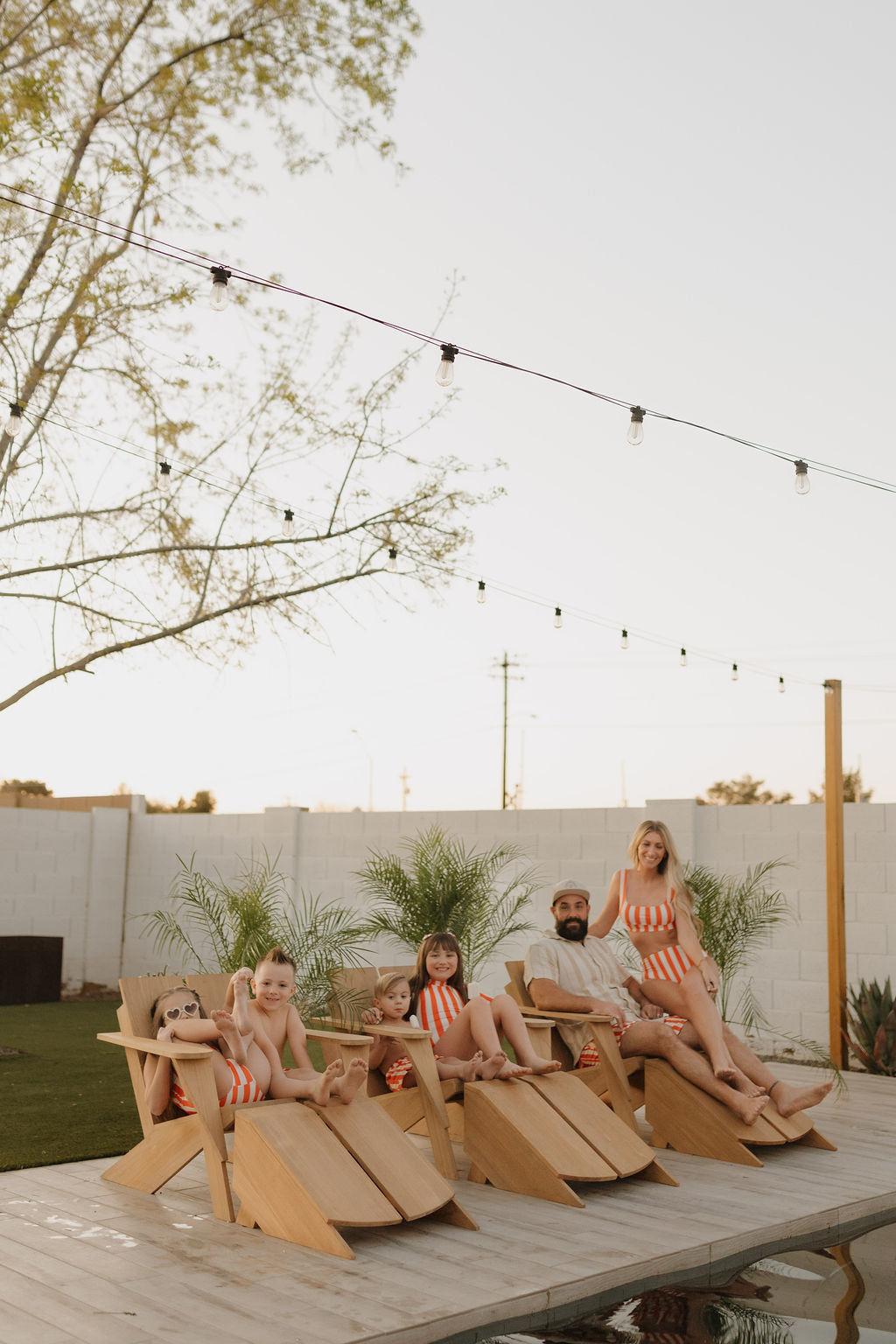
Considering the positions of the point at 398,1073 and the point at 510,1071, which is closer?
the point at 510,1071

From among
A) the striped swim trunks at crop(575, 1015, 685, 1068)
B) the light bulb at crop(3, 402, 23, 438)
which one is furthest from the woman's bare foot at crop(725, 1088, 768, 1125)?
the light bulb at crop(3, 402, 23, 438)

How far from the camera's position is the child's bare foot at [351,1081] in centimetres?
394

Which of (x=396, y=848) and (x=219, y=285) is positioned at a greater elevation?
(x=219, y=285)

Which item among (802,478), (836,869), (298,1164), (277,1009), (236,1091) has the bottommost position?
(298,1164)

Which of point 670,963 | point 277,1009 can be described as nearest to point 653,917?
point 670,963

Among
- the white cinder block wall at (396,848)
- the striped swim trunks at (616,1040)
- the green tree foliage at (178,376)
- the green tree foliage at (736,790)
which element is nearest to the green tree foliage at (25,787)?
the green tree foliage at (736,790)

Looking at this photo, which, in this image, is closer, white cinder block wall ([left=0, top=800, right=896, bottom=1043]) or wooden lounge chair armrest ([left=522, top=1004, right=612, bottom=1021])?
wooden lounge chair armrest ([left=522, top=1004, right=612, bottom=1021])

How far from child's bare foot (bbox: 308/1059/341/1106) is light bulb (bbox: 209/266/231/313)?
9.40 ft

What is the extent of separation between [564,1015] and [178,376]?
4.87 metres

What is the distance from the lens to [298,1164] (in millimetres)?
3711

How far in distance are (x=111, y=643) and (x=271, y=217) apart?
117 inches

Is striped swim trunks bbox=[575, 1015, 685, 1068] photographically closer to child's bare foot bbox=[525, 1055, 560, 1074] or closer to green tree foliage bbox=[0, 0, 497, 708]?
child's bare foot bbox=[525, 1055, 560, 1074]

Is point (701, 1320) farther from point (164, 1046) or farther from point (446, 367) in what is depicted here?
point (446, 367)

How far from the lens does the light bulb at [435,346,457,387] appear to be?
4.88 metres
